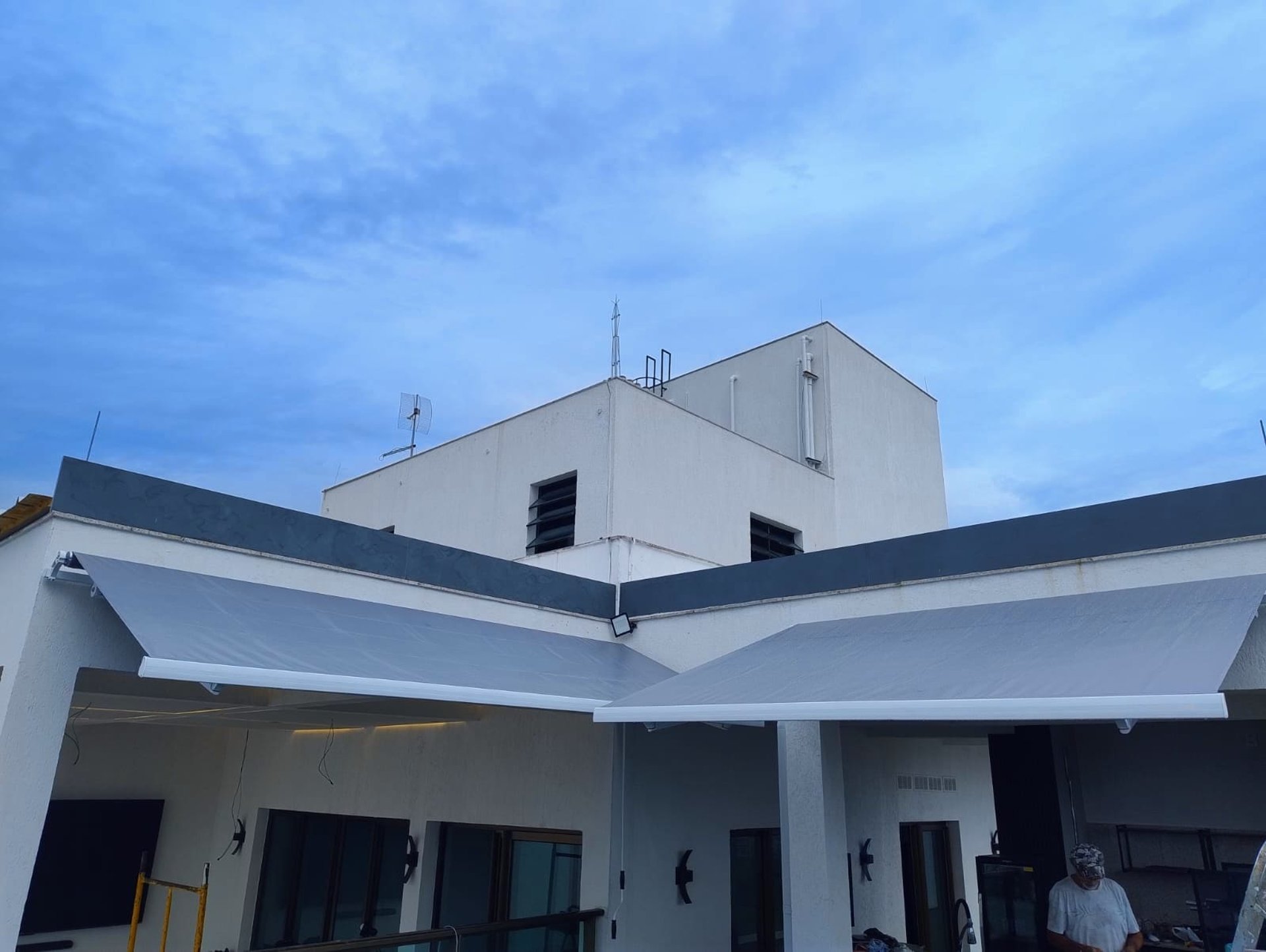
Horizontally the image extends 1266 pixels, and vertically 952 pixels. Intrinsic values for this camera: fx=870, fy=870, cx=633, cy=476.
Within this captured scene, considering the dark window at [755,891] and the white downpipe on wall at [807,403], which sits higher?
the white downpipe on wall at [807,403]

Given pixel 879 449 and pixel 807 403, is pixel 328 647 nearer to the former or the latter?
pixel 807 403

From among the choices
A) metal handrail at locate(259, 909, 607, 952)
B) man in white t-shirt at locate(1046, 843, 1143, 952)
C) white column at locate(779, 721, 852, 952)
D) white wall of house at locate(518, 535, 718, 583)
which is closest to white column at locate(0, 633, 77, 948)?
metal handrail at locate(259, 909, 607, 952)

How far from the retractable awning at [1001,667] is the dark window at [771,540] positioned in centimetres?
623

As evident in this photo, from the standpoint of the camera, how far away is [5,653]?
4.57 meters

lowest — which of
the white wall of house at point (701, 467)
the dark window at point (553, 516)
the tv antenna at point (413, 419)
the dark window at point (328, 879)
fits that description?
the dark window at point (328, 879)

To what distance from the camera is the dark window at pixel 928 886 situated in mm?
9914

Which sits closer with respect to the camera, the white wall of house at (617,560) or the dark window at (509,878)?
the dark window at (509,878)

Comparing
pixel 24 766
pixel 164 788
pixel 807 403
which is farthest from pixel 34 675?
pixel 807 403

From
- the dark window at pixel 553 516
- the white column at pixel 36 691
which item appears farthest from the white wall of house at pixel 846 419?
the white column at pixel 36 691

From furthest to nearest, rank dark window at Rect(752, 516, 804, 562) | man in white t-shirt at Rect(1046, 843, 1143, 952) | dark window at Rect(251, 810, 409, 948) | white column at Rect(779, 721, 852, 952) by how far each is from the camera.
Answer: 1. dark window at Rect(752, 516, 804, 562)
2. dark window at Rect(251, 810, 409, 948)
3. white column at Rect(779, 721, 852, 952)
4. man in white t-shirt at Rect(1046, 843, 1143, 952)

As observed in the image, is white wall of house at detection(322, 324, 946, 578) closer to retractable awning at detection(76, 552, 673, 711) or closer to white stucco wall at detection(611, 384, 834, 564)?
white stucco wall at detection(611, 384, 834, 564)

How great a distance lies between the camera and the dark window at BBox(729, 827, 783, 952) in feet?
24.4

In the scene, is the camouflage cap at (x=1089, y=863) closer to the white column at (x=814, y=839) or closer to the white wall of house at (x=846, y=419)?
the white column at (x=814, y=839)

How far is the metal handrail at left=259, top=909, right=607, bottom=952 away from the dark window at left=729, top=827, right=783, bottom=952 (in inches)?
58.1
